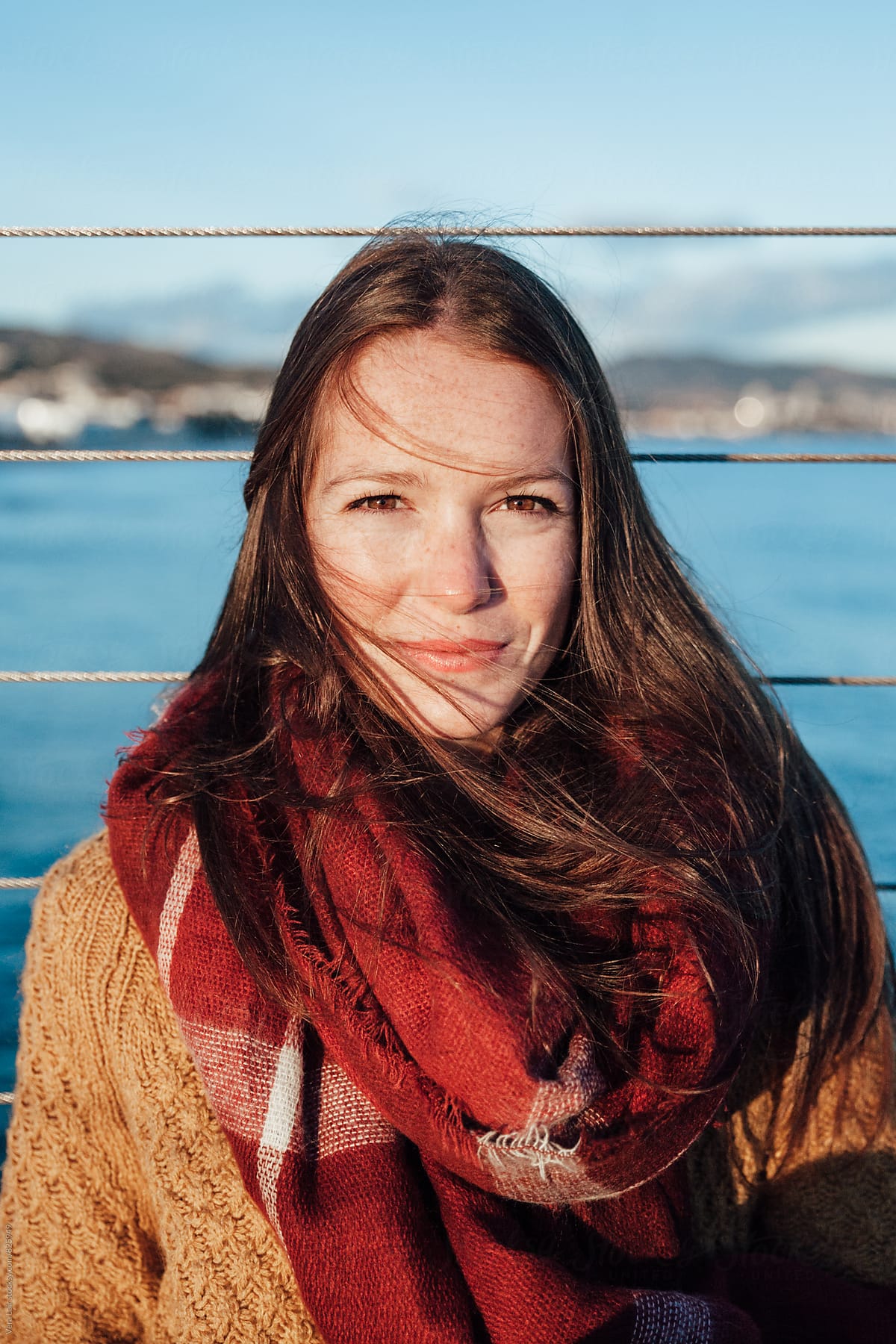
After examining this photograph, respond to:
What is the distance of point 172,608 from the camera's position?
21.6 feet

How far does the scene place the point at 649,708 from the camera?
58.6 inches

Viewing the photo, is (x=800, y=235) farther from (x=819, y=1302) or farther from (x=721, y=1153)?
(x=819, y=1302)

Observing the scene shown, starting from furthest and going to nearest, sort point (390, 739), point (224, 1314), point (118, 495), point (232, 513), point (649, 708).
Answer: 1. point (118, 495)
2. point (232, 513)
3. point (649, 708)
4. point (390, 739)
5. point (224, 1314)

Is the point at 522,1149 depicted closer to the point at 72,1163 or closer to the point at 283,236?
the point at 72,1163

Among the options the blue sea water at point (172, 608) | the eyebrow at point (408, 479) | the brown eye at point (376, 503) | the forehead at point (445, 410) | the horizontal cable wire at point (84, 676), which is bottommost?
the blue sea water at point (172, 608)

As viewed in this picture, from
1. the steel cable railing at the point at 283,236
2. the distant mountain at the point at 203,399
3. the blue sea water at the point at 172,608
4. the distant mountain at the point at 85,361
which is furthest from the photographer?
the blue sea water at the point at 172,608

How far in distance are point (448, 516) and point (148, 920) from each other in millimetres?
564

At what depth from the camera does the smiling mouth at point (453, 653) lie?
4.22 ft

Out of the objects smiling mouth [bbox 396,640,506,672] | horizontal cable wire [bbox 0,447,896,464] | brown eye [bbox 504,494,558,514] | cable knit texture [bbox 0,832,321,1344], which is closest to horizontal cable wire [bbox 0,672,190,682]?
horizontal cable wire [bbox 0,447,896,464]

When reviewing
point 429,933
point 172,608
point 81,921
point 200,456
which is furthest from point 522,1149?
point 172,608

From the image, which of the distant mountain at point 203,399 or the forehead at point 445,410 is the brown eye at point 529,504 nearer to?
the forehead at point 445,410

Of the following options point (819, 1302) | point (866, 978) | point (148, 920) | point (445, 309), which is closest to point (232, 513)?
point (445, 309)

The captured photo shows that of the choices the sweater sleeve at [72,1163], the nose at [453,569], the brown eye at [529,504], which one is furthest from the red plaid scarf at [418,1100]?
the brown eye at [529,504]

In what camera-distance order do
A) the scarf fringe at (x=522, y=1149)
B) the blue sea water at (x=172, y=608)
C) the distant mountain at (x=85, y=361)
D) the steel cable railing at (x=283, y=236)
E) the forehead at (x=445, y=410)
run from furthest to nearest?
the blue sea water at (x=172, y=608) < the distant mountain at (x=85, y=361) < the steel cable railing at (x=283, y=236) < the forehead at (x=445, y=410) < the scarf fringe at (x=522, y=1149)
